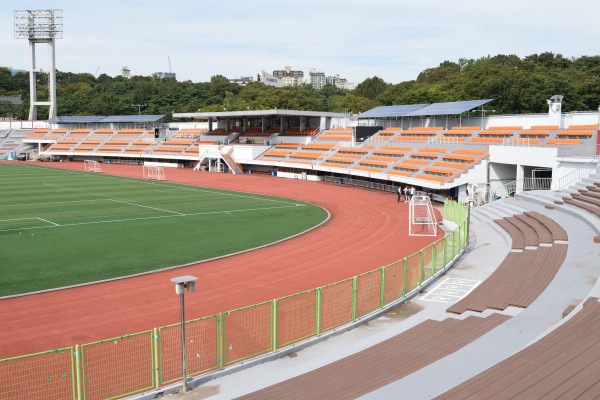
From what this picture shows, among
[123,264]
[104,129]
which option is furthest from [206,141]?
[123,264]

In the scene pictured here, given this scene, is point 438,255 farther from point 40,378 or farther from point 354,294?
point 40,378

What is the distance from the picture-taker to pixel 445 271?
20.9m

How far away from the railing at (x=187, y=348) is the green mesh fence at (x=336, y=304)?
0.03 meters

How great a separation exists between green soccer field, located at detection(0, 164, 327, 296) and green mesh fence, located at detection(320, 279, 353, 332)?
10.6 meters

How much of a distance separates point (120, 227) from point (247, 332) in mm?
21740

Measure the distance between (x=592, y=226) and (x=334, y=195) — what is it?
2794 cm

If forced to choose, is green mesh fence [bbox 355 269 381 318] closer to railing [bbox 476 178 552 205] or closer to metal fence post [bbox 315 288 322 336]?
metal fence post [bbox 315 288 322 336]

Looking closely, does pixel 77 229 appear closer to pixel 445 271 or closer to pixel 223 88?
pixel 445 271

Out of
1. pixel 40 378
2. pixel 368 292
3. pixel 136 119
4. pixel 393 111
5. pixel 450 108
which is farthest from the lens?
pixel 136 119

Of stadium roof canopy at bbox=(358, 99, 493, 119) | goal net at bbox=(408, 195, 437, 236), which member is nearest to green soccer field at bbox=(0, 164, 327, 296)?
goal net at bbox=(408, 195, 437, 236)

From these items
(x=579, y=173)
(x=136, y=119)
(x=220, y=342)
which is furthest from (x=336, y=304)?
(x=136, y=119)

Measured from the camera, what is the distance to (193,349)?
11.9 metres

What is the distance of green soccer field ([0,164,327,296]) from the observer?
897 inches

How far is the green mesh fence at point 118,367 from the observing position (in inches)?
409
